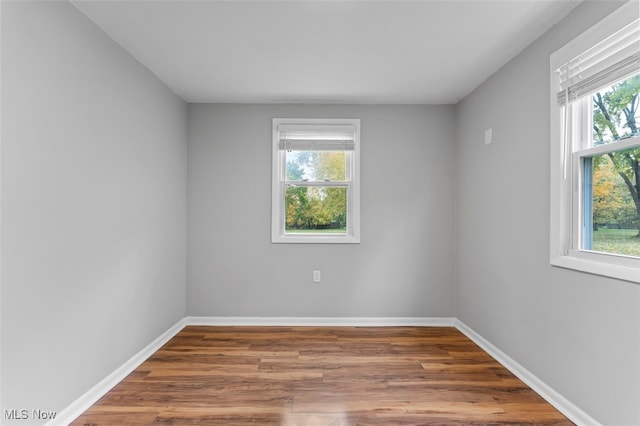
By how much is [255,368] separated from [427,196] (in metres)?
2.44

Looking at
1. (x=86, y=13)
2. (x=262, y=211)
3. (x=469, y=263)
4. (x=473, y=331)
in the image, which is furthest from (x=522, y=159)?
(x=86, y=13)

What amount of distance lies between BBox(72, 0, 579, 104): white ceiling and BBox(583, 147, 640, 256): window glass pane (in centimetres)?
93

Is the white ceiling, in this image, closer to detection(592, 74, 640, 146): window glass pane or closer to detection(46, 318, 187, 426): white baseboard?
detection(592, 74, 640, 146): window glass pane

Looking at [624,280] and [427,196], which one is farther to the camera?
[427,196]

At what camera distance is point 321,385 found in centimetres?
250

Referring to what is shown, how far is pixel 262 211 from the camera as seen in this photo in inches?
153

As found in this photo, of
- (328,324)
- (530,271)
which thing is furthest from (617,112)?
(328,324)

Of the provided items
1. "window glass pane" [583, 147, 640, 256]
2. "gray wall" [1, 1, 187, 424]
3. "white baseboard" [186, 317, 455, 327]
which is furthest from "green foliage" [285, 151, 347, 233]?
"window glass pane" [583, 147, 640, 256]

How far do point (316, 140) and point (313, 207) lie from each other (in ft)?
2.39

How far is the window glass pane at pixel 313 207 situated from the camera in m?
4.01

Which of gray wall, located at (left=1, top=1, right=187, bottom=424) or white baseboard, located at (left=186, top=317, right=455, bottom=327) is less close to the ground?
gray wall, located at (left=1, top=1, right=187, bottom=424)

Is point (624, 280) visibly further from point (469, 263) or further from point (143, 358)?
point (143, 358)

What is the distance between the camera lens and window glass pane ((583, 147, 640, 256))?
1.86 m

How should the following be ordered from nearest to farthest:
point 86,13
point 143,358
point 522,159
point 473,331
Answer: point 86,13
point 522,159
point 143,358
point 473,331
